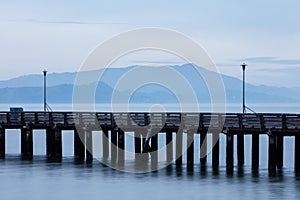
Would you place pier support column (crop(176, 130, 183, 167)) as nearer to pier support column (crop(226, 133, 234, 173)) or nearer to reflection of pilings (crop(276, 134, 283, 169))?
pier support column (crop(226, 133, 234, 173))

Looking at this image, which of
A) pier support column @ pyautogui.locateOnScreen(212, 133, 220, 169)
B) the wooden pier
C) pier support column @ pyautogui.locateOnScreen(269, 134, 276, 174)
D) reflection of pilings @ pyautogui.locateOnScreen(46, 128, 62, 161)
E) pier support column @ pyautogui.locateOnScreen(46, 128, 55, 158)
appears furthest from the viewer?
pier support column @ pyautogui.locateOnScreen(46, 128, 55, 158)

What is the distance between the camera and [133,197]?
113 ft

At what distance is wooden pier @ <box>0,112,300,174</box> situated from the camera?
137 ft

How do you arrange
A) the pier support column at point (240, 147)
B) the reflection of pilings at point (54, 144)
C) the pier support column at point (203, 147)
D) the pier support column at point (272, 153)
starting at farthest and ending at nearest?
the reflection of pilings at point (54, 144)
the pier support column at point (203, 147)
the pier support column at point (240, 147)
the pier support column at point (272, 153)

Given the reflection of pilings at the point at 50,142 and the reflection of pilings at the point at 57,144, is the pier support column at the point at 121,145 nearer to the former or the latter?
the reflection of pilings at the point at 57,144

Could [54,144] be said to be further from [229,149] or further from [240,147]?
[229,149]

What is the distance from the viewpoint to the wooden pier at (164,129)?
41.7 m

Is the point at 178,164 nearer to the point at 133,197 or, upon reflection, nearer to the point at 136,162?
the point at 136,162

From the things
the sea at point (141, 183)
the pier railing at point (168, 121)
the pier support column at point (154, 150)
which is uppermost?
the pier railing at point (168, 121)

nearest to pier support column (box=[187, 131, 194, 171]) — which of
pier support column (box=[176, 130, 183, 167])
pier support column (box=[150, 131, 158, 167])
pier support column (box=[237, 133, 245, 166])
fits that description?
pier support column (box=[176, 130, 183, 167])

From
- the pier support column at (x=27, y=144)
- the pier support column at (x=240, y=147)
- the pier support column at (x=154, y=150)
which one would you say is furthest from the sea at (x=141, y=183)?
the pier support column at (x=27, y=144)

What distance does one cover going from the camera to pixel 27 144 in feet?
171

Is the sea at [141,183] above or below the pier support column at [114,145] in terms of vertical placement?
below

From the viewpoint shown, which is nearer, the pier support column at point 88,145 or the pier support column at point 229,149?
the pier support column at point 229,149
